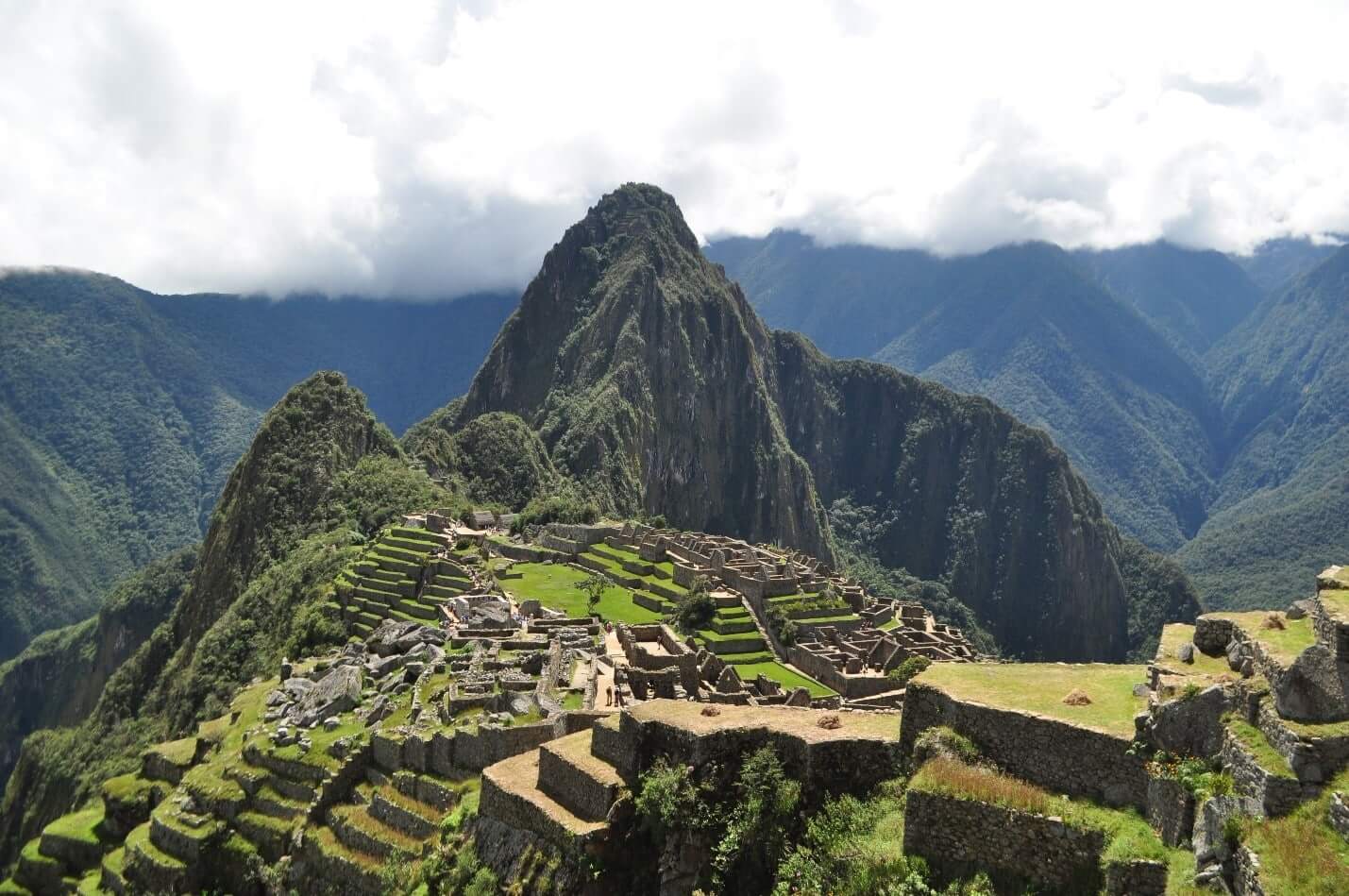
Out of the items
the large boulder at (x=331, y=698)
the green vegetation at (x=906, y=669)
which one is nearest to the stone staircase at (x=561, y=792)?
the large boulder at (x=331, y=698)

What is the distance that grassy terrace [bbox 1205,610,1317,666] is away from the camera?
10.4m

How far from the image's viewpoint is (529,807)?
15.7 metres

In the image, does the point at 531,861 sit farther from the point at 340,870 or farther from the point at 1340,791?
the point at 1340,791

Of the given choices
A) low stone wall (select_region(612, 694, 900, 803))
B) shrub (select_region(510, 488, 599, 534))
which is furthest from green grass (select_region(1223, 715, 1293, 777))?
shrub (select_region(510, 488, 599, 534))

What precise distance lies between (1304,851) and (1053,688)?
4765mm

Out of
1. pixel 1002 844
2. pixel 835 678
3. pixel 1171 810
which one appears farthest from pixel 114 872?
pixel 835 678

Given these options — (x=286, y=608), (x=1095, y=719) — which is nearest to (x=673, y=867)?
(x=1095, y=719)

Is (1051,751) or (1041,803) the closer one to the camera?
(1041,803)

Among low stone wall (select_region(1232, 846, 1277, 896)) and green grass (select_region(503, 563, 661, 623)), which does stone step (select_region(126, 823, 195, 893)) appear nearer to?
low stone wall (select_region(1232, 846, 1277, 896))

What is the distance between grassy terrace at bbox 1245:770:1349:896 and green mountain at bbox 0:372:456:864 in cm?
5049

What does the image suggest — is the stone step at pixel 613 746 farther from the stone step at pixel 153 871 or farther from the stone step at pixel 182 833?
the stone step at pixel 153 871

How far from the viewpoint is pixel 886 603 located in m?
82.1

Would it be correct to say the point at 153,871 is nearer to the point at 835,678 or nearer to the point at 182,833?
the point at 182,833

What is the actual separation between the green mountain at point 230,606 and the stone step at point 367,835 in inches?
1280
